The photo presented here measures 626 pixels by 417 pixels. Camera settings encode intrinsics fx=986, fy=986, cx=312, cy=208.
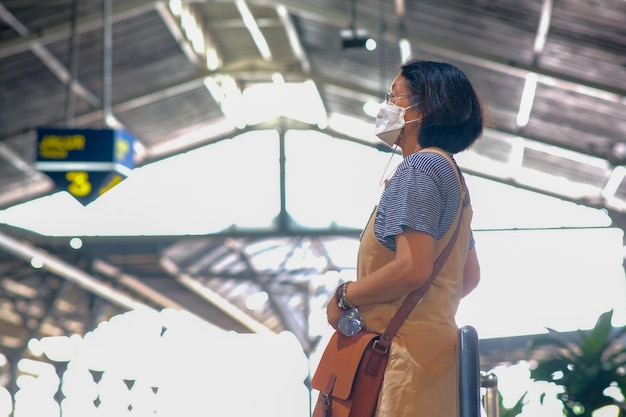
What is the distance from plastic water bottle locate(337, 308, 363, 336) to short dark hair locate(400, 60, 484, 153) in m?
0.37

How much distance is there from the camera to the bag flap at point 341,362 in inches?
68.8

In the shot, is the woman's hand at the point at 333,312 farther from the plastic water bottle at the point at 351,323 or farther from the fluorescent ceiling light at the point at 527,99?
the fluorescent ceiling light at the point at 527,99

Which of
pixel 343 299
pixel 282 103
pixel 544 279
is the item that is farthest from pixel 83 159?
pixel 544 279

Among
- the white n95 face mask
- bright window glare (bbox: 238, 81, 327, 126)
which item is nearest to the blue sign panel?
the white n95 face mask

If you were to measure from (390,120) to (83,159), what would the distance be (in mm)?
5724

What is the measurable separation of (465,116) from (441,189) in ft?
0.61

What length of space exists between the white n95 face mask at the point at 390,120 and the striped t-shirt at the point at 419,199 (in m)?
0.11

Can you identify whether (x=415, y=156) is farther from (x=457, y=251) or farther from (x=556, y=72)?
(x=556, y=72)

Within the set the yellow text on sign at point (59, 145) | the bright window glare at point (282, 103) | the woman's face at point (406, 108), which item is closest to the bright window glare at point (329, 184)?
the bright window glare at point (282, 103)

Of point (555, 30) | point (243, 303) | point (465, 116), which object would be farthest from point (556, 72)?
point (243, 303)

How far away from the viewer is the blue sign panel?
721 cm

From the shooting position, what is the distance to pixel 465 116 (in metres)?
1.90

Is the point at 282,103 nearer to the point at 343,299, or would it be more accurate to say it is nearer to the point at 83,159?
the point at 83,159

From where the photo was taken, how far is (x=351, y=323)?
1.80 m
